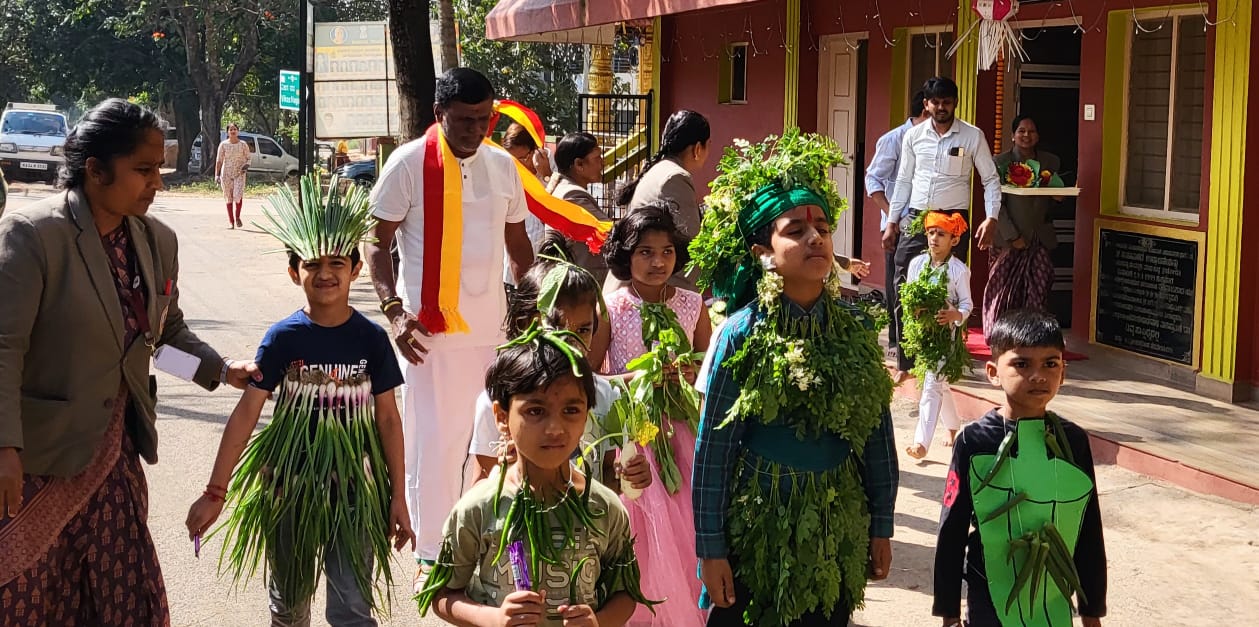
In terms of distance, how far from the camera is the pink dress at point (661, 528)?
5.11 meters

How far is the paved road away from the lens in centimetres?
577

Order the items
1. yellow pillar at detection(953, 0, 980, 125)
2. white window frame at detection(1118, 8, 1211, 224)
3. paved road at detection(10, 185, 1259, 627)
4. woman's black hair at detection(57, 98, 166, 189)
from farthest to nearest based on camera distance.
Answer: yellow pillar at detection(953, 0, 980, 125), white window frame at detection(1118, 8, 1211, 224), paved road at detection(10, 185, 1259, 627), woman's black hair at detection(57, 98, 166, 189)

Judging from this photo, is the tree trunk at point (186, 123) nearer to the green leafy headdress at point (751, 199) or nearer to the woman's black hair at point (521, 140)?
the woman's black hair at point (521, 140)

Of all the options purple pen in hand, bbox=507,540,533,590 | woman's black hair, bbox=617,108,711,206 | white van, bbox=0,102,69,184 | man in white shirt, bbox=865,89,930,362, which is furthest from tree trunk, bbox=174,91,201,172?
purple pen in hand, bbox=507,540,533,590

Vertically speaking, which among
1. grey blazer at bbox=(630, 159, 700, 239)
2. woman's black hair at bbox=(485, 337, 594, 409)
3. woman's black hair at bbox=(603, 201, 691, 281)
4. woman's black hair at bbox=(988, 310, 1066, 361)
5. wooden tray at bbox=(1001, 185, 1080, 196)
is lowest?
woman's black hair at bbox=(485, 337, 594, 409)

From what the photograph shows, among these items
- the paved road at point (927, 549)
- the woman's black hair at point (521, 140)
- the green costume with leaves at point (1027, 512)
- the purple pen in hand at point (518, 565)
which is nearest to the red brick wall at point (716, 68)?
the woman's black hair at point (521, 140)

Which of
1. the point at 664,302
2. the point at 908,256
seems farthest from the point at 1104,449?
the point at 664,302

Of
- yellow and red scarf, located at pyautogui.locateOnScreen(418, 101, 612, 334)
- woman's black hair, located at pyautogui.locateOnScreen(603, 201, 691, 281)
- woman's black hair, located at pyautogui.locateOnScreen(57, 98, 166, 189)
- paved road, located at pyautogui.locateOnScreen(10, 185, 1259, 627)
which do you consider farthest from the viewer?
yellow and red scarf, located at pyautogui.locateOnScreen(418, 101, 612, 334)

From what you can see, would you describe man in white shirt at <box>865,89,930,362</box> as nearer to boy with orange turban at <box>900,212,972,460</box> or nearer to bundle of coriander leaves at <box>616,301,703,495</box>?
boy with orange turban at <box>900,212,972,460</box>

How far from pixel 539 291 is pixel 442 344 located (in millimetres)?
1091

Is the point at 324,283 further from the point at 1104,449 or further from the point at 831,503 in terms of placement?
the point at 1104,449

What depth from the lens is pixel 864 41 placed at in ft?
47.3

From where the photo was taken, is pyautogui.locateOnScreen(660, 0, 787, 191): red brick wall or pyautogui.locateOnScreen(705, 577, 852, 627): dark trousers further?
pyautogui.locateOnScreen(660, 0, 787, 191): red brick wall

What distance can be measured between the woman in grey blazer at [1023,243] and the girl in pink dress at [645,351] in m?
5.73
